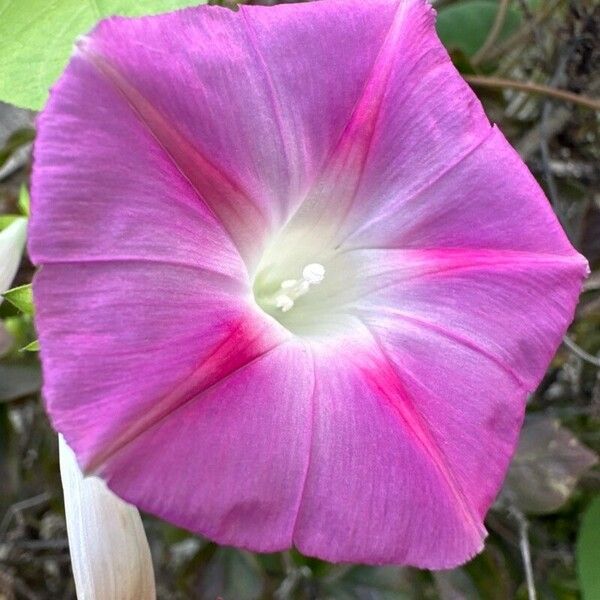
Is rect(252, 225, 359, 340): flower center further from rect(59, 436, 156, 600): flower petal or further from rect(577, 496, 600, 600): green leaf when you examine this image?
rect(577, 496, 600, 600): green leaf

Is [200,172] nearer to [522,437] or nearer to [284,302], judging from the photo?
[284,302]

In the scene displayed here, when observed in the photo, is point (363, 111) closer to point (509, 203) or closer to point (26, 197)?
point (509, 203)

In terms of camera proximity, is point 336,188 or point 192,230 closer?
point 192,230

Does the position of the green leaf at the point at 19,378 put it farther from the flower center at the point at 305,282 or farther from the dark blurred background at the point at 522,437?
the flower center at the point at 305,282

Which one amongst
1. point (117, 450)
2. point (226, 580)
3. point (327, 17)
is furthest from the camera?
point (226, 580)

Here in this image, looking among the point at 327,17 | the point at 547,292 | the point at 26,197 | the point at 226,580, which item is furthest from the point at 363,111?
the point at 226,580

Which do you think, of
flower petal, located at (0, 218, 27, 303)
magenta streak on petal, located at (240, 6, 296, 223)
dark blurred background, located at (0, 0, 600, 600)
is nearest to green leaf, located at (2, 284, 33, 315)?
flower petal, located at (0, 218, 27, 303)
